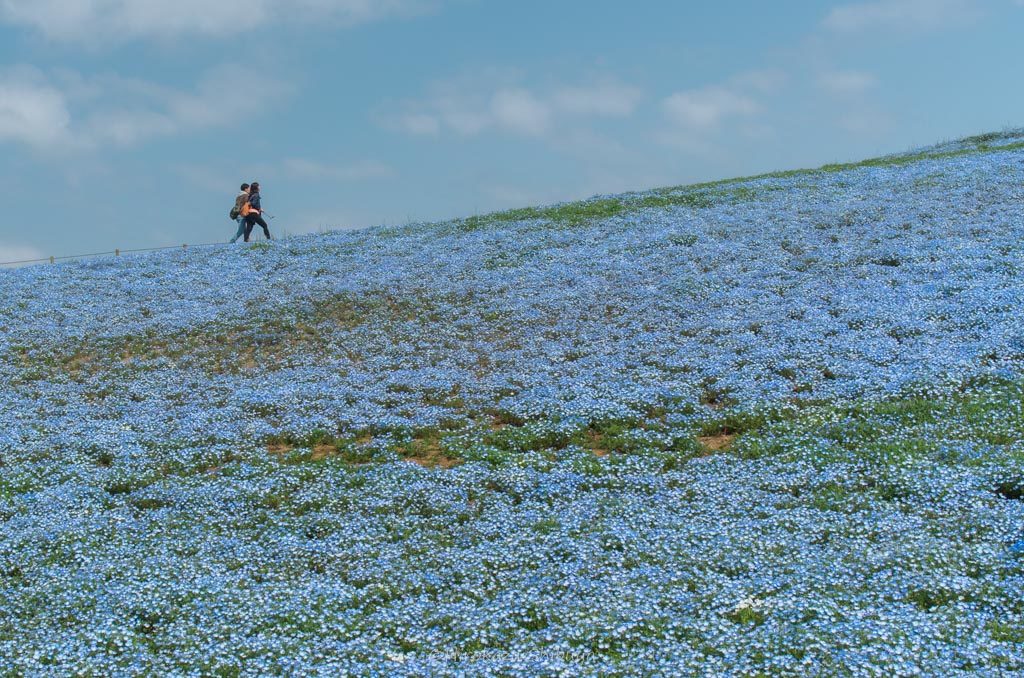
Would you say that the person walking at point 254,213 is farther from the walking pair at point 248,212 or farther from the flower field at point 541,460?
the flower field at point 541,460

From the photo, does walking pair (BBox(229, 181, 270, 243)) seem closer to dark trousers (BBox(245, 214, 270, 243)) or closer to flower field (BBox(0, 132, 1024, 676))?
dark trousers (BBox(245, 214, 270, 243))

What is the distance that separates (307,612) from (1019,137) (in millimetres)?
36214

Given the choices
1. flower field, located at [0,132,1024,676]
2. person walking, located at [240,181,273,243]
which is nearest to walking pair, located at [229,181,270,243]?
person walking, located at [240,181,273,243]

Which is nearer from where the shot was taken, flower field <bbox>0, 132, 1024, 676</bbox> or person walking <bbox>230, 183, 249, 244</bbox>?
flower field <bbox>0, 132, 1024, 676</bbox>

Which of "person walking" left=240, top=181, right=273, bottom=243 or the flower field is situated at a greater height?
"person walking" left=240, top=181, right=273, bottom=243

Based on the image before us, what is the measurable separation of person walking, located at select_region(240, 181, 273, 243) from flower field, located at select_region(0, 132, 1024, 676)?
5.93 m

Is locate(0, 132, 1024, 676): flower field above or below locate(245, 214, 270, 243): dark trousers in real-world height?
below

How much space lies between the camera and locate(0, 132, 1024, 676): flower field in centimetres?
985

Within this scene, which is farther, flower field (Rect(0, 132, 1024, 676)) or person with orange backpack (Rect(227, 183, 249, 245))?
person with orange backpack (Rect(227, 183, 249, 245))

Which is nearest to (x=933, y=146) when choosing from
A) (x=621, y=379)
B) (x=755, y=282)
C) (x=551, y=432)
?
(x=755, y=282)

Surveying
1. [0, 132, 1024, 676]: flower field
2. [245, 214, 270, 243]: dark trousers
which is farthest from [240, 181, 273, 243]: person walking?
[0, 132, 1024, 676]: flower field

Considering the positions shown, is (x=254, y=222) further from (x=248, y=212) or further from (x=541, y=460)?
(x=541, y=460)

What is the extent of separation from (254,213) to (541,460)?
69.2 feet

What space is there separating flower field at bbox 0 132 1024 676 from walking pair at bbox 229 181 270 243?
595 centimetres
